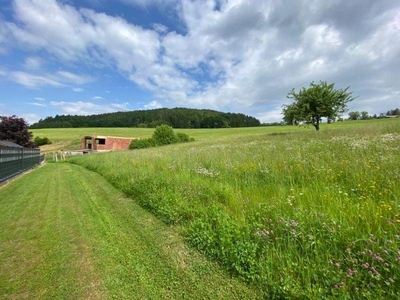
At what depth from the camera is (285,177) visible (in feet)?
14.5

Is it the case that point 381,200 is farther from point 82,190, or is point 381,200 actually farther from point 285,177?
point 82,190

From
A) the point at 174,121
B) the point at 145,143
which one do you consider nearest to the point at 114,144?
the point at 145,143

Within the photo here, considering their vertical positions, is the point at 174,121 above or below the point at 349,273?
above

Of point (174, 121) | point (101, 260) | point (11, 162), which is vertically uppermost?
point (174, 121)

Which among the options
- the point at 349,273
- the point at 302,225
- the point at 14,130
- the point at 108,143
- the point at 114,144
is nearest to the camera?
the point at 349,273

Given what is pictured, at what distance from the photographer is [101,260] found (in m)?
2.54

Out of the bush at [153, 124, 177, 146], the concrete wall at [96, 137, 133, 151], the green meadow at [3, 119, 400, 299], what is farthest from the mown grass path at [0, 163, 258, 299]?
the concrete wall at [96, 137, 133, 151]

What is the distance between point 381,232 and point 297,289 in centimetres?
127

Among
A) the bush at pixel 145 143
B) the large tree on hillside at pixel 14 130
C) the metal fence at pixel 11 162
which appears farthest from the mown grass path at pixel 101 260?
the large tree on hillside at pixel 14 130

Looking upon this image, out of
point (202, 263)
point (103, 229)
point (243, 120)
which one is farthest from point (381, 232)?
point (243, 120)

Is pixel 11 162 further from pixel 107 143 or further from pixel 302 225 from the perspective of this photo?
pixel 107 143

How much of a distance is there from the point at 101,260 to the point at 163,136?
3303cm

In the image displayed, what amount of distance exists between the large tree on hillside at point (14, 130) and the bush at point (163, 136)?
19.9m

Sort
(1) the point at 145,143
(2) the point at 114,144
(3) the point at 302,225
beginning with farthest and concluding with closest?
(2) the point at 114,144, (1) the point at 145,143, (3) the point at 302,225
